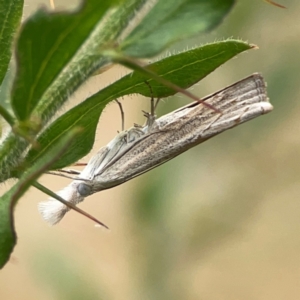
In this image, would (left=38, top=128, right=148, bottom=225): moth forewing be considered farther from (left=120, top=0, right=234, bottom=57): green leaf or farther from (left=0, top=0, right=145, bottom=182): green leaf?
(left=120, top=0, right=234, bottom=57): green leaf

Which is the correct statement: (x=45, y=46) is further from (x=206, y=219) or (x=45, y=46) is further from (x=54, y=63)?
(x=206, y=219)

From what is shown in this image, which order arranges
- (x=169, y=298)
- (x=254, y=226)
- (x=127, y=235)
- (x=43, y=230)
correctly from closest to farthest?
1. (x=169, y=298)
2. (x=127, y=235)
3. (x=43, y=230)
4. (x=254, y=226)

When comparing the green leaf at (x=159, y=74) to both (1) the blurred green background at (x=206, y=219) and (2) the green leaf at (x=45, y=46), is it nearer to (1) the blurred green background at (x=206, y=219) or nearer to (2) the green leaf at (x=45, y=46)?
(2) the green leaf at (x=45, y=46)

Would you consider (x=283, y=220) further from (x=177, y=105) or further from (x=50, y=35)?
(x=50, y=35)

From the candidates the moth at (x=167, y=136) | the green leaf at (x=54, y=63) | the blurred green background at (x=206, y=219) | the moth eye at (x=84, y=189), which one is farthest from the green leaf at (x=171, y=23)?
the blurred green background at (x=206, y=219)

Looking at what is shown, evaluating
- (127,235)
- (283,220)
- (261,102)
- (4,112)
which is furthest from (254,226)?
(4,112)

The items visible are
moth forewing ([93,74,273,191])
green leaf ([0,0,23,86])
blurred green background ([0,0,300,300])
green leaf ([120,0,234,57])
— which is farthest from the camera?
blurred green background ([0,0,300,300])

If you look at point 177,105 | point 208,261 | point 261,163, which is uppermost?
point 261,163

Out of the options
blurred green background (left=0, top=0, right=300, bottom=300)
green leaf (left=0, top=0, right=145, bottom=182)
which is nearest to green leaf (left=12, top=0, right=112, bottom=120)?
green leaf (left=0, top=0, right=145, bottom=182)
